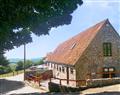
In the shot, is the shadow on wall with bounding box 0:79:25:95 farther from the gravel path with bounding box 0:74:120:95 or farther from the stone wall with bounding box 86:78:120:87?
the stone wall with bounding box 86:78:120:87

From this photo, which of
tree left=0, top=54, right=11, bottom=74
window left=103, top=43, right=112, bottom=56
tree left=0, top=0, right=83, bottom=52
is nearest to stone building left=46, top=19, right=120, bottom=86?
window left=103, top=43, right=112, bottom=56

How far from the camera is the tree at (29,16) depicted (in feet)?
63.6

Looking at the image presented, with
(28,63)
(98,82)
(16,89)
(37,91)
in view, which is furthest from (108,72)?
(28,63)

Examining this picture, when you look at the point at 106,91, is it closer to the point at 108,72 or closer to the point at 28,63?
the point at 108,72

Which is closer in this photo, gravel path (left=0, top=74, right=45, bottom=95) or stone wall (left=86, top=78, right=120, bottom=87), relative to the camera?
stone wall (left=86, top=78, right=120, bottom=87)

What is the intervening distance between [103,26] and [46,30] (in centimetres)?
1588

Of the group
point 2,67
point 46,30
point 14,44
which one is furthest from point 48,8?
point 2,67

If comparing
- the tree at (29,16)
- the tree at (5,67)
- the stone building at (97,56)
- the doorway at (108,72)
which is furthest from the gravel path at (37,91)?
the tree at (5,67)

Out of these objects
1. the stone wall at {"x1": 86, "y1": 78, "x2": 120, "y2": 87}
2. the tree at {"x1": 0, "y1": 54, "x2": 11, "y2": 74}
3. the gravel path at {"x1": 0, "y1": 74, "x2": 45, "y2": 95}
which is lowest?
the gravel path at {"x1": 0, "y1": 74, "x2": 45, "y2": 95}

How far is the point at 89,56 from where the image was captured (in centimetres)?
3800

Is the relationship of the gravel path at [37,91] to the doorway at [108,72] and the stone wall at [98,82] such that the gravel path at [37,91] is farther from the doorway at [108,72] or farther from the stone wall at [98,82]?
the doorway at [108,72]

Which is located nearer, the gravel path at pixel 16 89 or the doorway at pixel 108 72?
the gravel path at pixel 16 89

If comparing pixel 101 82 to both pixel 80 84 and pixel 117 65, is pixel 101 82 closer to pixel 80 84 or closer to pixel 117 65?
pixel 80 84

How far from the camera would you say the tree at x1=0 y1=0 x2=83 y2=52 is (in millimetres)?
19375
